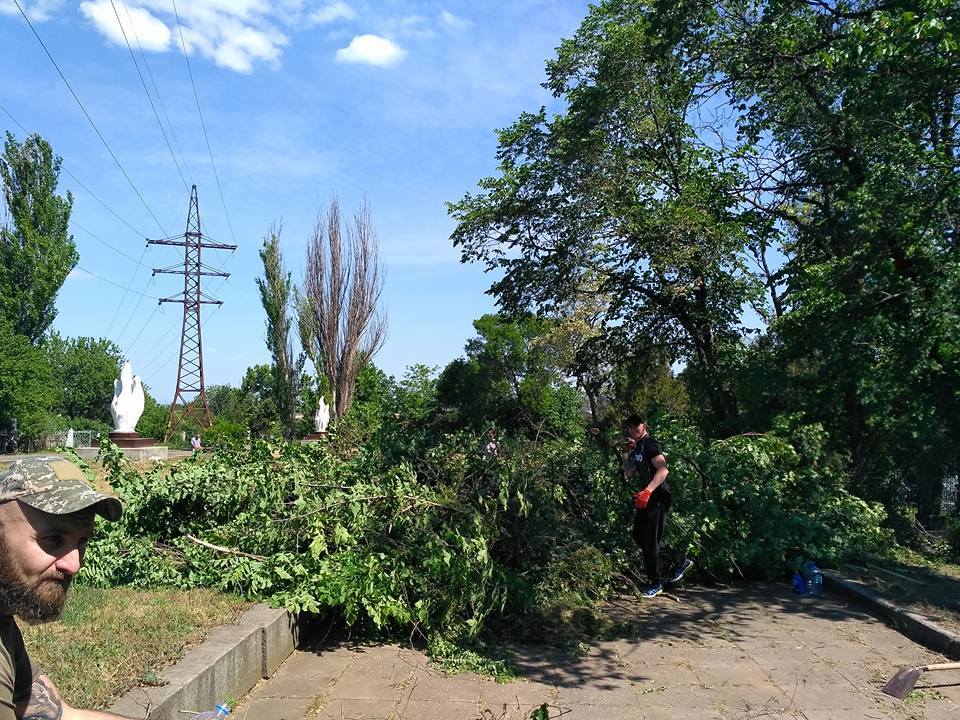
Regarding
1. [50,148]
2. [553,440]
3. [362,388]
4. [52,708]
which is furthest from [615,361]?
[50,148]

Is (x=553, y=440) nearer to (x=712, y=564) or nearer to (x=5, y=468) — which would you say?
(x=712, y=564)

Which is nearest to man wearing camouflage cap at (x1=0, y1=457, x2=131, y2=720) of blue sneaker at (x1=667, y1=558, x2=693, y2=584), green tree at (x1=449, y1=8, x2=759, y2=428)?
blue sneaker at (x1=667, y1=558, x2=693, y2=584)

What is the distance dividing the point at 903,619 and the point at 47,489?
6668mm

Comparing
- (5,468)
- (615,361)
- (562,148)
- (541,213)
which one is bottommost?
(5,468)

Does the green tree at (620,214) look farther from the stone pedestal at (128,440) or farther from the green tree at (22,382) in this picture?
the green tree at (22,382)

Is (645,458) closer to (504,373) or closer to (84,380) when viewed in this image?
(504,373)

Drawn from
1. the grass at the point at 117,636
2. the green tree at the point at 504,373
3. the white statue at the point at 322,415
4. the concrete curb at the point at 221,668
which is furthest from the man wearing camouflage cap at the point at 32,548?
the white statue at the point at 322,415

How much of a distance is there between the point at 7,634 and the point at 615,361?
15.7 metres

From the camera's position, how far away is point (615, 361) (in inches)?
678

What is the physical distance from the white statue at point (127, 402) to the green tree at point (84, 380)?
4279 centimetres

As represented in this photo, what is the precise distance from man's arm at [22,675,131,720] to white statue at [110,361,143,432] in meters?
24.6

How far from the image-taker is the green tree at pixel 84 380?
64.8 meters

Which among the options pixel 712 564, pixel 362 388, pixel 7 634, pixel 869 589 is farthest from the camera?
pixel 362 388

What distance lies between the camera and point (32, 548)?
6.73 ft
